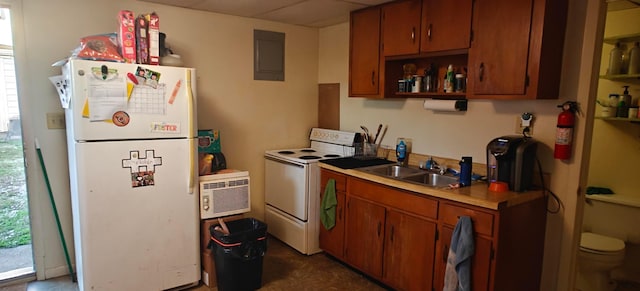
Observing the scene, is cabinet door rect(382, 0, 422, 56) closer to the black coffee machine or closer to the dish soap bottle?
the dish soap bottle

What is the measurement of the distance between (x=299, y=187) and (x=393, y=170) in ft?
2.79

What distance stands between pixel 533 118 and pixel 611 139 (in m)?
1.47

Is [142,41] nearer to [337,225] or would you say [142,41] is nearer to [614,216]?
[337,225]

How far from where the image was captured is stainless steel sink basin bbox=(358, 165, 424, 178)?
2987 millimetres

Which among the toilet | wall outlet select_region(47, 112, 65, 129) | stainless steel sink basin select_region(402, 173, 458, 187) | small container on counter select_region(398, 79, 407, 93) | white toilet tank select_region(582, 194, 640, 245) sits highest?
small container on counter select_region(398, 79, 407, 93)

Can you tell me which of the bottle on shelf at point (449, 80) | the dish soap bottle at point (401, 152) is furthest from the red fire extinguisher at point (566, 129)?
the dish soap bottle at point (401, 152)

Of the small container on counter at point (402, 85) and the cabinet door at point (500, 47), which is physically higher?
the cabinet door at point (500, 47)

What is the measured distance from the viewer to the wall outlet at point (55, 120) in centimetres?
278

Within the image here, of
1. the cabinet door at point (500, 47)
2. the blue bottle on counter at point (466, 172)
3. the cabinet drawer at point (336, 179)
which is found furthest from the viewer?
the cabinet drawer at point (336, 179)

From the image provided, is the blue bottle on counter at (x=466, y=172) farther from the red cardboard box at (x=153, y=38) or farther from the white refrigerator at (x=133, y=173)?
the red cardboard box at (x=153, y=38)

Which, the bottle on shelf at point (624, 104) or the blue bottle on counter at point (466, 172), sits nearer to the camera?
the blue bottle on counter at point (466, 172)

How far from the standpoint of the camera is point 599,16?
7.00 ft

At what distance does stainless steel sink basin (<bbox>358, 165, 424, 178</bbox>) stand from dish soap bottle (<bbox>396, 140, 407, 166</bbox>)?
70 mm

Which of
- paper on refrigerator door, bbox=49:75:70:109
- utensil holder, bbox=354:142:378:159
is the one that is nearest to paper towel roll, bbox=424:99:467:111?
utensil holder, bbox=354:142:378:159
